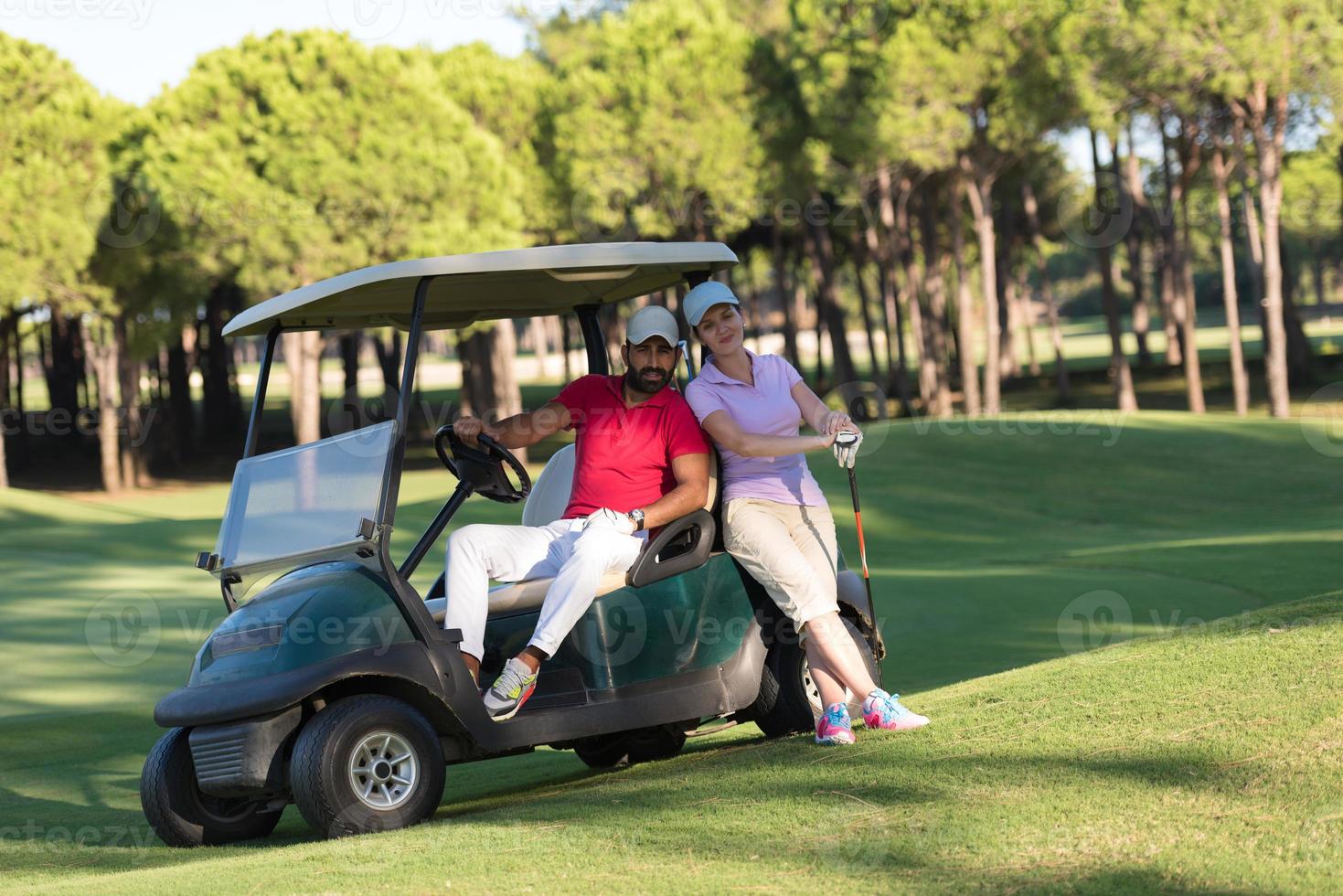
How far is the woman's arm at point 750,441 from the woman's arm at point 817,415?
66 mm

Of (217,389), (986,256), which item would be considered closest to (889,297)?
(986,256)

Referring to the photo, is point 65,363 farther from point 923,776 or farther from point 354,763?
point 923,776

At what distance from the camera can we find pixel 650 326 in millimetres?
6051

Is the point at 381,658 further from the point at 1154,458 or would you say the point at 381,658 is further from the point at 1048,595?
the point at 1154,458

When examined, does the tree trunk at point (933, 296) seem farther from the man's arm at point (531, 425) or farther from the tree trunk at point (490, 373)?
the man's arm at point (531, 425)

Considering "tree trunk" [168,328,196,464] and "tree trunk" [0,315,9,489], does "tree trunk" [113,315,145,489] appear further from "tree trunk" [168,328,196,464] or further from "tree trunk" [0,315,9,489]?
"tree trunk" [168,328,196,464]

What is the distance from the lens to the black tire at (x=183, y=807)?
18.4 feet

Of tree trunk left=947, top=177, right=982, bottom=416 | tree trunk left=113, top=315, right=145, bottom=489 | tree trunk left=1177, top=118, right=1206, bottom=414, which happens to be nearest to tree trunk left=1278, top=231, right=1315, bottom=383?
tree trunk left=1177, top=118, right=1206, bottom=414

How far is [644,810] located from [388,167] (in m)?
27.8

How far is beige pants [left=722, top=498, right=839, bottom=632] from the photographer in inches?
234

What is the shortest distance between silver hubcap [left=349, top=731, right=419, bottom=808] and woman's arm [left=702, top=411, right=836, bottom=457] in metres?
1.71

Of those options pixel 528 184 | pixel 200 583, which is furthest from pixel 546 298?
pixel 528 184

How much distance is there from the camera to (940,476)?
2212cm

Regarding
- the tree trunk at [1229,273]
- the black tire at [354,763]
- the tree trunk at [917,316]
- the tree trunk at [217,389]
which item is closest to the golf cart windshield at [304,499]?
the black tire at [354,763]
